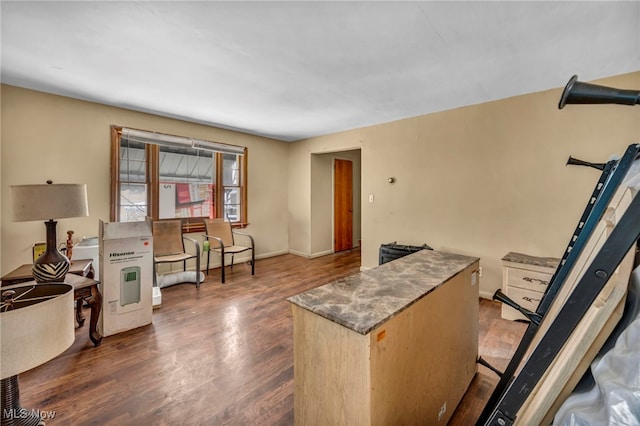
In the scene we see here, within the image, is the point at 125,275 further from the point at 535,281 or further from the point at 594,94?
the point at 535,281

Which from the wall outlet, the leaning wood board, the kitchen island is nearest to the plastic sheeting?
the leaning wood board

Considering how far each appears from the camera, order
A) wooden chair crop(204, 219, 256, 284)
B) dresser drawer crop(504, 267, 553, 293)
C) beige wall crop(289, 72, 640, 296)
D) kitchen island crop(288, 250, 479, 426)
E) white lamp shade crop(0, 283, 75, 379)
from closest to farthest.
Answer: white lamp shade crop(0, 283, 75, 379) < kitchen island crop(288, 250, 479, 426) < dresser drawer crop(504, 267, 553, 293) < beige wall crop(289, 72, 640, 296) < wooden chair crop(204, 219, 256, 284)

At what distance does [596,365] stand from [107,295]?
303 centimetres

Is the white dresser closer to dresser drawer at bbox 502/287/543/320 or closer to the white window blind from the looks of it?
dresser drawer at bbox 502/287/543/320

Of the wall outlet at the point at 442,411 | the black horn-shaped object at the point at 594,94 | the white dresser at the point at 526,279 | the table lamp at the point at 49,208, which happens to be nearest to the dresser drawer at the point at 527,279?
the white dresser at the point at 526,279

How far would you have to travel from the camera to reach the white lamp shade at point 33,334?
0.76 m

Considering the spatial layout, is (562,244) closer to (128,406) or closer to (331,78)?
(331,78)

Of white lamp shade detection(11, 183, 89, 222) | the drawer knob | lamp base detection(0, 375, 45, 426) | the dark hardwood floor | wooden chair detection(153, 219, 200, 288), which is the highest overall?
white lamp shade detection(11, 183, 89, 222)

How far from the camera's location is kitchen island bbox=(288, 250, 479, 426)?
941mm

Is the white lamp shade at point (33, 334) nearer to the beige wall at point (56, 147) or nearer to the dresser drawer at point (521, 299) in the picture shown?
the beige wall at point (56, 147)

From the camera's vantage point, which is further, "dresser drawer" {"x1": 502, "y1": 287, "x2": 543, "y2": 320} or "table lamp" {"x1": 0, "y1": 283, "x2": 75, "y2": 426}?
"dresser drawer" {"x1": 502, "y1": 287, "x2": 543, "y2": 320}

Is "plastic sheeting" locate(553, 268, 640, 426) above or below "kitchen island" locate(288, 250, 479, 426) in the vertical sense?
above

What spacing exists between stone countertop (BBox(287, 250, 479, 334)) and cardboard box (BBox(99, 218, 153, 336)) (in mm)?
2069

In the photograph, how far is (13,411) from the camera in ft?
4.22
